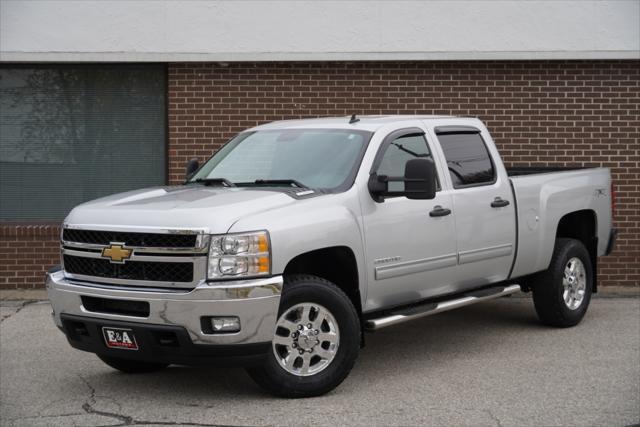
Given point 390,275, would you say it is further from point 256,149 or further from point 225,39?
point 225,39

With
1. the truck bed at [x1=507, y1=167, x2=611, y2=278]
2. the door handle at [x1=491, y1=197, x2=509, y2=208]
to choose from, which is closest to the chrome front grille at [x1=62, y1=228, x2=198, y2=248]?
the door handle at [x1=491, y1=197, x2=509, y2=208]

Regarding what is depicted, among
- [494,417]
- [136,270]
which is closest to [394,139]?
[136,270]

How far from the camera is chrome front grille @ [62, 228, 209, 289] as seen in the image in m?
6.43

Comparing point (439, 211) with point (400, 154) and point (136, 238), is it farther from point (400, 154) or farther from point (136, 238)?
point (136, 238)

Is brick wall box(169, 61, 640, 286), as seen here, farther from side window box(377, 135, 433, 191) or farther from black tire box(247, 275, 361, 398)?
black tire box(247, 275, 361, 398)

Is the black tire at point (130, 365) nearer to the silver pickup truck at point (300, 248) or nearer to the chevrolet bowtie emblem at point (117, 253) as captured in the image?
the silver pickup truck at point (300, 248)

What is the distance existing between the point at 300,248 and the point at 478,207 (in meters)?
2.24

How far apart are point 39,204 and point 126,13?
2581mm

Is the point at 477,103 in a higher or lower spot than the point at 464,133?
higher

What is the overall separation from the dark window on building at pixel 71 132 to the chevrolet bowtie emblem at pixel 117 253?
592 centimetres

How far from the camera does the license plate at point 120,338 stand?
6605mm

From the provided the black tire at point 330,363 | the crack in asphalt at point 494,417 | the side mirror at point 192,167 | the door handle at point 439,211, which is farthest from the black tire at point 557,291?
the side mirror at point 192,167

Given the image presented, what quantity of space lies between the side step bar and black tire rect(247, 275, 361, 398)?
356 millimetres

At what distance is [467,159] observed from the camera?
28.5 ft
